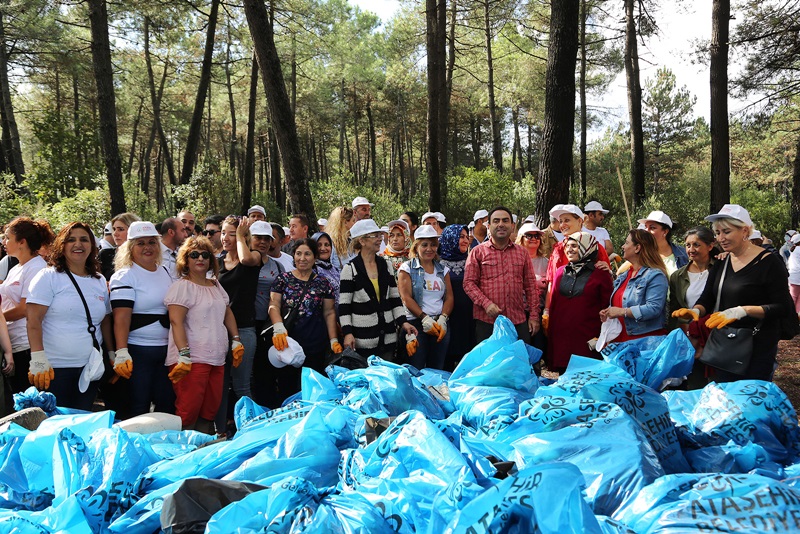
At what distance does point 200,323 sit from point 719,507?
3426mm

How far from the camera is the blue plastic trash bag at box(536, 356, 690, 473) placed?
2568mm

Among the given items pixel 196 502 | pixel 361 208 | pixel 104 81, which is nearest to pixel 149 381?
pixel 196 502

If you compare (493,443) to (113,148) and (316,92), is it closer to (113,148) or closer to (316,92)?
(113,148)

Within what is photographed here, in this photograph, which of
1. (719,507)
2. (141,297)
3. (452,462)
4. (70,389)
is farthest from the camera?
(141,297)

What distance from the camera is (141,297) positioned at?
408cm

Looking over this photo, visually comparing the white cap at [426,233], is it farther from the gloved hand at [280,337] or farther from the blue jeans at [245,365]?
the blue jeans at [245,365]

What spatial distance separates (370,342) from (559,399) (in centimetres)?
235

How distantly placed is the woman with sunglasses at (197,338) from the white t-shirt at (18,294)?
1.06 m

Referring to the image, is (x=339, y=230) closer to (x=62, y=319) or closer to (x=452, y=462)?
(x=62, y=319)

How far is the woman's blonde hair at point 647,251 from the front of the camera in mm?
4773

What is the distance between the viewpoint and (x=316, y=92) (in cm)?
3095

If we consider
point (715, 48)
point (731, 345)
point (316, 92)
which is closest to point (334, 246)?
point (731, 345)

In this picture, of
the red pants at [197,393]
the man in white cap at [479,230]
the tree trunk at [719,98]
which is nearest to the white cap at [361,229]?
the red pants at [197,393]

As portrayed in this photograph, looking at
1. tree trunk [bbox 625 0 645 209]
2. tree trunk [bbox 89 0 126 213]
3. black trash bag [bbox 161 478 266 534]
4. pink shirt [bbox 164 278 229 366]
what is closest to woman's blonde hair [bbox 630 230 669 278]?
pink shirt [bbox 164 278 229 366]
